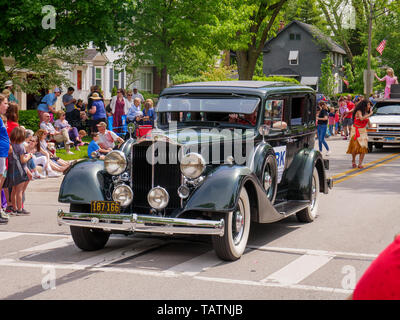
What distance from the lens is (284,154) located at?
945 centimetres

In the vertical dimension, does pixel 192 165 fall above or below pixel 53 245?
above

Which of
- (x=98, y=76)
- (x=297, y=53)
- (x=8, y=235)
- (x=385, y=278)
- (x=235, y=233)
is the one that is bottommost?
(x=8, y=235)

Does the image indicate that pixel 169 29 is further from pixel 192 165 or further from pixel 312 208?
pixel 192 165

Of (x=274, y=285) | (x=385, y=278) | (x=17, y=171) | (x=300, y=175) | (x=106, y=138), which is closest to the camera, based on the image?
(x=385, y=278)

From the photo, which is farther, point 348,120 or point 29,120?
point 348,120

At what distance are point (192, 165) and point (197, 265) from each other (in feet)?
3.57

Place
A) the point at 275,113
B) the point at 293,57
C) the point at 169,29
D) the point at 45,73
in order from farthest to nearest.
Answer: the point at 293,57, the point at 45,73, the point at 169,29, the point at 275,113

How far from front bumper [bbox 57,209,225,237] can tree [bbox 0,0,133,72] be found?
48.9ft

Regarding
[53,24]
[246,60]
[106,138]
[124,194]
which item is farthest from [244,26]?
[124,194]

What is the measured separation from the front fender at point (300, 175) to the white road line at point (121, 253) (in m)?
2.14

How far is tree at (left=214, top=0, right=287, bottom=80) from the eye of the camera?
97.5 feet

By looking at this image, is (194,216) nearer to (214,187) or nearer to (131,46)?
(214,187)

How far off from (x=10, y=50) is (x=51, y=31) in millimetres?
1526

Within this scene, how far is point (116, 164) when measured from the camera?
7.70 m
